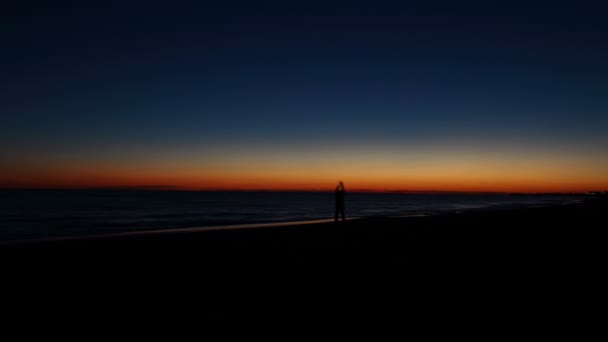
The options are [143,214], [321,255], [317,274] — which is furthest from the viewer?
[143,214]

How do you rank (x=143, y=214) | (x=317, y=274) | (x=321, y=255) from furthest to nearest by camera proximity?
(x=143, y=214)
(x=321, y=255)
(x=317, y=274)

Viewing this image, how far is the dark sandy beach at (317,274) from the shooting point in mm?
5973

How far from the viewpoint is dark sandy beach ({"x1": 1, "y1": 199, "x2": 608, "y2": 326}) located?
5973 mm

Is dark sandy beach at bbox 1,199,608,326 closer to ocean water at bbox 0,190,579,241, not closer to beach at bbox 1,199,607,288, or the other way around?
beach at bbox 1,199,607,288

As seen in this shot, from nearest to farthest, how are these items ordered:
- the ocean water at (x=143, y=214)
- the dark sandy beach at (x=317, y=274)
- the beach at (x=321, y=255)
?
the dark sandy beach at (x=317, y=274)
the beach at (x=321, y=255)
the ocean water at (x=143, y=214)

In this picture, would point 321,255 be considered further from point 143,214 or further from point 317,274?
point 143,214

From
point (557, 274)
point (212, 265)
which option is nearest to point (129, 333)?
point (212, 265)

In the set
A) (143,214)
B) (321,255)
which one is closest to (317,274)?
(321,255)

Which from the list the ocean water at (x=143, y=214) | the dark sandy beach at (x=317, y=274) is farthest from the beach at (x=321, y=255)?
the ocean water at (x=143, y=214)

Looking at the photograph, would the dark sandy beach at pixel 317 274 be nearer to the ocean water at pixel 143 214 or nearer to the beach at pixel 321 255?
the beach at pixel 321 255

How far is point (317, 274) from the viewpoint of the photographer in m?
7.78

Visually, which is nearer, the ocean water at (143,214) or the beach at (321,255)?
the beach at (321,255)

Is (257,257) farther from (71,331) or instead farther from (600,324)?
(600,324)

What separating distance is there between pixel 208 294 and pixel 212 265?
243 centimetres
